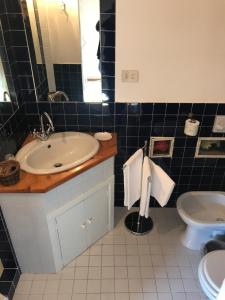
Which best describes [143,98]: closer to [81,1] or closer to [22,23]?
[81,1]

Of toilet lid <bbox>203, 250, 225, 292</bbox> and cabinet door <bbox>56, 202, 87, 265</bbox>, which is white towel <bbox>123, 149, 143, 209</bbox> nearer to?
cabinet door <bbox>56, 202, 87, 265</bbox>

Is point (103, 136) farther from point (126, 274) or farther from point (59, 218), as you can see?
point (126, 274)

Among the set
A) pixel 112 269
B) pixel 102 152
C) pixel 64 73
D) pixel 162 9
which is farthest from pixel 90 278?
pixel 162 9

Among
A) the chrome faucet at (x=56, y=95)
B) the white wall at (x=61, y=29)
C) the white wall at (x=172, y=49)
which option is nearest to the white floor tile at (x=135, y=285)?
the white wall at (x=172, y=49)

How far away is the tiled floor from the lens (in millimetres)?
1593

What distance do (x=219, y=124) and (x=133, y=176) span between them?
79cm

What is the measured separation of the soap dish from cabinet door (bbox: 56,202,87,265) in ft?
1.63

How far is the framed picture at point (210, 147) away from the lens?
6.34ft

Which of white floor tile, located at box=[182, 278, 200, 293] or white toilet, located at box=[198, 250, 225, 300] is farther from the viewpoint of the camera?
white floor tile, located at box=[182, 278, 200, 293]

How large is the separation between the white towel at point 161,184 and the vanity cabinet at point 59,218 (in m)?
0.32

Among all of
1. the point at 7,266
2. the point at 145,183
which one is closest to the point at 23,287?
the point at 7,266

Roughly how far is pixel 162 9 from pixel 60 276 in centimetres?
190

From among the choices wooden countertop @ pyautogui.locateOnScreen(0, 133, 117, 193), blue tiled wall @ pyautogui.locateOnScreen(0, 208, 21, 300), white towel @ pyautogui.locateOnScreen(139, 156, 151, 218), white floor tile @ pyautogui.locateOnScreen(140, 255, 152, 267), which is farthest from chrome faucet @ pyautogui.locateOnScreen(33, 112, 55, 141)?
white floor tile @ pyautogui.locateOnScreen(140, 255, 152, 267)

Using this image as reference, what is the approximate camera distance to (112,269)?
68.8 inches
